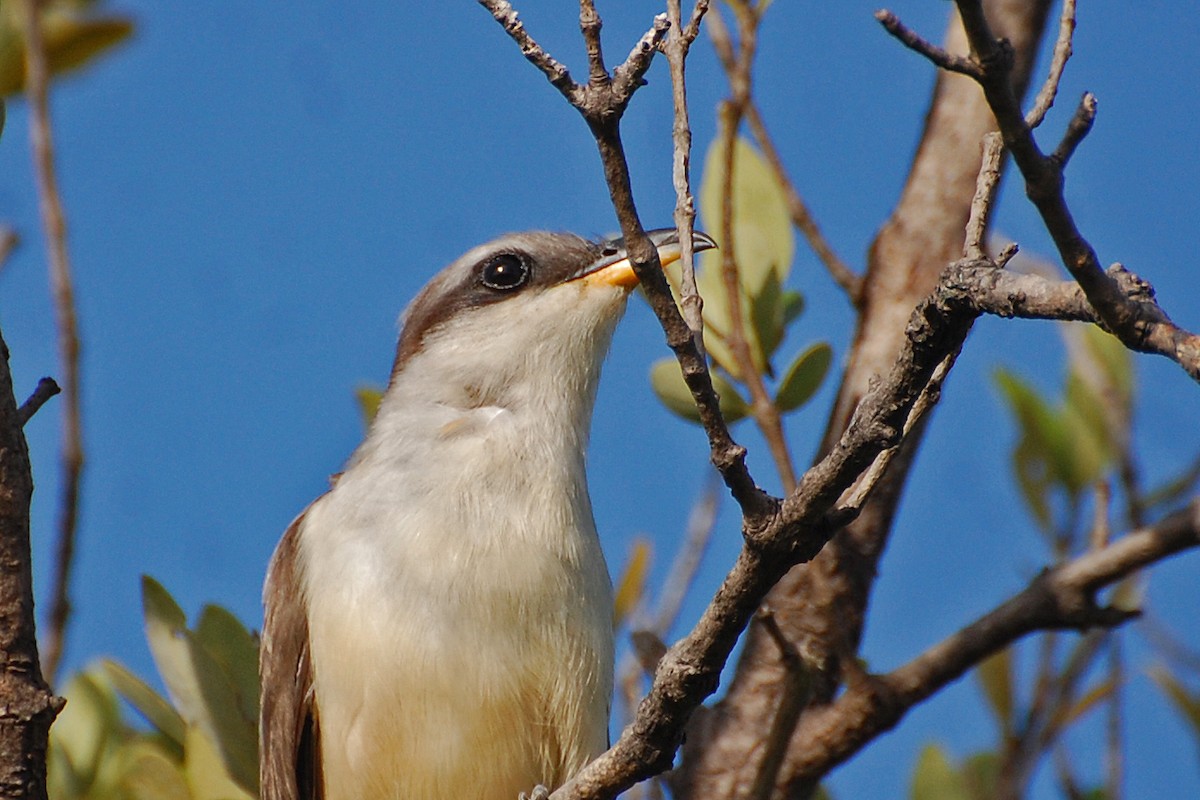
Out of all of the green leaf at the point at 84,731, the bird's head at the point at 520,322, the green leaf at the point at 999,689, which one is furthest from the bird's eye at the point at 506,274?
the green leaf at the point at 999,689

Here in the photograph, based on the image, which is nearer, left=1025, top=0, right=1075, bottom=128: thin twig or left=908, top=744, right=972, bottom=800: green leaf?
left=1025, top=0, right=1075, bottom=128: thin twig

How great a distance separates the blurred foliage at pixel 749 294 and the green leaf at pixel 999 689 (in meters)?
1.50

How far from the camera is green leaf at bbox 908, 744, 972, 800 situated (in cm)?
575

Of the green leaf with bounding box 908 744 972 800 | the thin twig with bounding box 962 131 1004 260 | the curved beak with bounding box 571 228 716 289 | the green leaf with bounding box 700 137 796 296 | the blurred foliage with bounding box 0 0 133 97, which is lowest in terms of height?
the green leaf with bounding box 908 744 972 800

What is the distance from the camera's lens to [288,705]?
17.5 feet

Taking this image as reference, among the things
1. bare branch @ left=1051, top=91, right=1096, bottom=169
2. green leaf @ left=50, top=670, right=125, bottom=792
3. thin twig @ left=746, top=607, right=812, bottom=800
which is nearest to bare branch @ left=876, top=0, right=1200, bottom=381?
bare branch @ left=1051, top=91, right=1096, bottom=169

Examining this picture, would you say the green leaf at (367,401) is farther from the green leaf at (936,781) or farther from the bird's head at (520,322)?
the green leaf at (936,781)

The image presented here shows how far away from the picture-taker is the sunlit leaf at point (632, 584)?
6.60 metres

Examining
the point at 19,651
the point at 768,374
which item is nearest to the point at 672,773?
the point at 768,374

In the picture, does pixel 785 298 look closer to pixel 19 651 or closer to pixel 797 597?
pixel 797 597

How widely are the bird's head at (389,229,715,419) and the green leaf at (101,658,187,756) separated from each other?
147 centimetres

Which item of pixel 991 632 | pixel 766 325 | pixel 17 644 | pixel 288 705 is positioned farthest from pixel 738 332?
pixel 17 644

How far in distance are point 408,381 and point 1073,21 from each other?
3307 millimetres

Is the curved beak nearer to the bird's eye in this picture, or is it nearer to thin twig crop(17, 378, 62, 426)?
the bird's eye
